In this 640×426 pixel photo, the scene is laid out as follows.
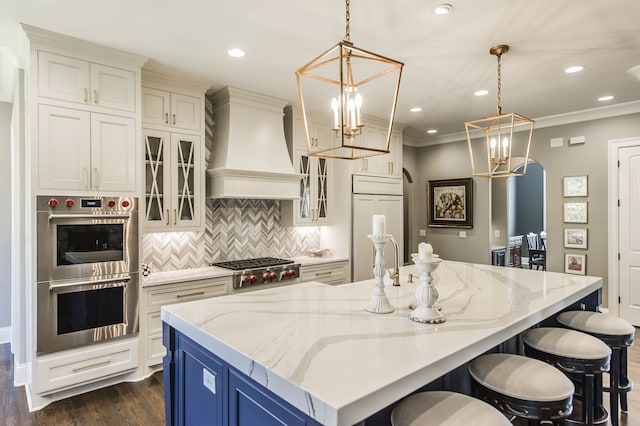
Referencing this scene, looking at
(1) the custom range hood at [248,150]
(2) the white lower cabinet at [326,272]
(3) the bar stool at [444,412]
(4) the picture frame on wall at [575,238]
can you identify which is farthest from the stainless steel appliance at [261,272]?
(4) the picture frame on wall at [575,238]

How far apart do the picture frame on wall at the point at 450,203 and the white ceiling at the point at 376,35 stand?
8.02 ft

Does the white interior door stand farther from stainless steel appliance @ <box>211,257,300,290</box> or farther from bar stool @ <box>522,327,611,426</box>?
stainless steel appliance @ <box>211,257,300,290</box>

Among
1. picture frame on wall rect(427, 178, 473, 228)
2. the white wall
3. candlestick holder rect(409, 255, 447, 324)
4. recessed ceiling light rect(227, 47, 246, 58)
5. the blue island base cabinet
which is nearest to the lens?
the blue island base cabinet

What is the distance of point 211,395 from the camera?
1667 mm

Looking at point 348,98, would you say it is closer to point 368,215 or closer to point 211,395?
point 211,395

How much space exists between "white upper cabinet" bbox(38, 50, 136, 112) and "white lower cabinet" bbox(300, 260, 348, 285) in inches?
98.4

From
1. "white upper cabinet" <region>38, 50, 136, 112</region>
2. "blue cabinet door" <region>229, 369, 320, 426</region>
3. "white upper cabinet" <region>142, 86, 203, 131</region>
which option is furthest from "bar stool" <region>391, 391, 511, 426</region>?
"white upper cabinet" <region>142, 86, 203, 131</region>

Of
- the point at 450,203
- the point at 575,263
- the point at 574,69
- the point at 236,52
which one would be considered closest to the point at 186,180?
the point at 236,52

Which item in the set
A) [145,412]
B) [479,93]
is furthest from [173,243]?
[479,93]

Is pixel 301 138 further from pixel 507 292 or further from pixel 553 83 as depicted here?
pixel 507 292

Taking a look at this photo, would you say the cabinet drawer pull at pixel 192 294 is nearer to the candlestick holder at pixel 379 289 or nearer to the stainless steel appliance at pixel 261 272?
the stainless steel appliance at pixel 261 272

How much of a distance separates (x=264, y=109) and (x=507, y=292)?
310 cm

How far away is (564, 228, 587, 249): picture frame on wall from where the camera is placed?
16.5ft

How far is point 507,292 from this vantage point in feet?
7.73
